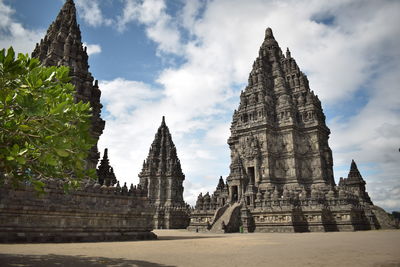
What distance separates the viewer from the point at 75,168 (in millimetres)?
7461

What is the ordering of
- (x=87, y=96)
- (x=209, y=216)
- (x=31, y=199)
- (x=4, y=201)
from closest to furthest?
1. (x=4, y=201)
2. (x=31, y=199)
3. (x=87, y=96)
4. (x=209, y=216)

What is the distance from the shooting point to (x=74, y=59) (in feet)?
87.4

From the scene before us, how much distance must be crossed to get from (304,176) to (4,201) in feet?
120

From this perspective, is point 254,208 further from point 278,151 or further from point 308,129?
point 308,129

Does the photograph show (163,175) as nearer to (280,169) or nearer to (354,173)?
(280,169)

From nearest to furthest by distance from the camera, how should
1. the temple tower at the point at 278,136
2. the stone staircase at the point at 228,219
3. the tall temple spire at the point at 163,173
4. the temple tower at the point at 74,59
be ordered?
the temple tower at the point at 74,59
the stone staircase at the point at 228,219
the temple tower at the point at 278,136
the tall temple spire at the point at 163,173

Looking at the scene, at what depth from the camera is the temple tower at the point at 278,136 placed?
3988 cm

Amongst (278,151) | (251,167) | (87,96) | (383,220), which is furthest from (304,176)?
(87,96)

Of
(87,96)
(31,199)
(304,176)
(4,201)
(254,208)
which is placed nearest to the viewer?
(4,201)

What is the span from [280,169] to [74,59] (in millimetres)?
30105

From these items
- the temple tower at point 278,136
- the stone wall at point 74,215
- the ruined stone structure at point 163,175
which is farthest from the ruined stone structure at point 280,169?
the stone wall at point 74,215

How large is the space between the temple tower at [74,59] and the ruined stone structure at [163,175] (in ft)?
72.5

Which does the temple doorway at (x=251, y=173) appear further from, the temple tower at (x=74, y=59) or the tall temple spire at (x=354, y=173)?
the temple tower at (x=74, y=59)

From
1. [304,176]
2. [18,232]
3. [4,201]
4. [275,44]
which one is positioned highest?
[275,44]
